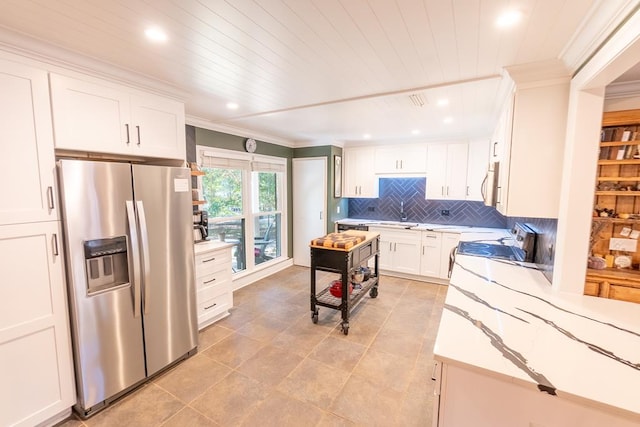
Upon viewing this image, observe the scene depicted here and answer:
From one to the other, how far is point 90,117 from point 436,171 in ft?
14.5

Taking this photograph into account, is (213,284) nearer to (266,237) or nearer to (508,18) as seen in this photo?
(266,237)

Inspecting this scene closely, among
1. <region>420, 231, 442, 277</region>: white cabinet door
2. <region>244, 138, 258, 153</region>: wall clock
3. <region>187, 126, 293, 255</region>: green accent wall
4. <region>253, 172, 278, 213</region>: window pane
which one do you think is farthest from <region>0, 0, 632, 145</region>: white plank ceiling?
<region>420, 231, 442, 277</region>: white cabinet door

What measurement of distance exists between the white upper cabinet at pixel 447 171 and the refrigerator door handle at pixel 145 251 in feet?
13.4

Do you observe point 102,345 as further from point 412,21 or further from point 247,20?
point 412,21

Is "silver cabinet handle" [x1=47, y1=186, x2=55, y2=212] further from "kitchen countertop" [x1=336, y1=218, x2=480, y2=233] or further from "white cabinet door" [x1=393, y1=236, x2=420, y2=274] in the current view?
"white cabinet door" [x1=393, y1=236, x2=420, y2=274]

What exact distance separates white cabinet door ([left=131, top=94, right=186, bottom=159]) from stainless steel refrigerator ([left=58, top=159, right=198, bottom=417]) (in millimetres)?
220

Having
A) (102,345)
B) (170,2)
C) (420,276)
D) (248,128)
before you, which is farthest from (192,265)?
(420,276)

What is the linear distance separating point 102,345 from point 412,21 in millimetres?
2806

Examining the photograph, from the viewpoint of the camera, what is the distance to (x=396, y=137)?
452 centimetres

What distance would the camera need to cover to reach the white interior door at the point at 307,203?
4.97 meters

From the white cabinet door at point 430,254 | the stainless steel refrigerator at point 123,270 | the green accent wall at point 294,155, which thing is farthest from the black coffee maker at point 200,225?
the white cabinet door at point 430,254

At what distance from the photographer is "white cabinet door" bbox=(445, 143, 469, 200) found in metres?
4.30

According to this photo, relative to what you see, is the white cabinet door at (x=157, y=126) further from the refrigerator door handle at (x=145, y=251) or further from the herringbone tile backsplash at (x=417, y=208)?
the herringbone tile backsplash at (x=417, y=208)

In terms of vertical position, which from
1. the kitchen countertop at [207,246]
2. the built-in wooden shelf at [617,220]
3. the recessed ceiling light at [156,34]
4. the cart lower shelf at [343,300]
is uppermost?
the recessed ceiling light at [156,34]
